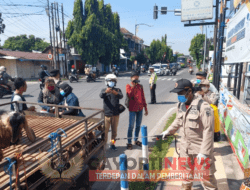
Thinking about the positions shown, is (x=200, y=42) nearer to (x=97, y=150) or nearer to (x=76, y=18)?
(x=76, y=18)

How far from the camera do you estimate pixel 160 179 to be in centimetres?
376

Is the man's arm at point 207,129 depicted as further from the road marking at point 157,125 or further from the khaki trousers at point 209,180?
the road marking at point 157,125

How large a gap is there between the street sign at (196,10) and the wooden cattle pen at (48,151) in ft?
32.7

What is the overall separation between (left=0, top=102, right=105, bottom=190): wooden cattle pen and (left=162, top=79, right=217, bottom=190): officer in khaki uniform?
1.34 m

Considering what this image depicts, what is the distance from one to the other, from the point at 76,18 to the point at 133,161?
28.2 m

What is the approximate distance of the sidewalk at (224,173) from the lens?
356cm

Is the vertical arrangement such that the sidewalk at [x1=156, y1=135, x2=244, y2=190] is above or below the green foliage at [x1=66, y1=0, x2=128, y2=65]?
below

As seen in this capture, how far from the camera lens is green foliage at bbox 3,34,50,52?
53.9m

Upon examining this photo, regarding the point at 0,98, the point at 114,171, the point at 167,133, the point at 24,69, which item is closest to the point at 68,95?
the point at 114,171

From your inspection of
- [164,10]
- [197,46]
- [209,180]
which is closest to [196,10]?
[164,10]

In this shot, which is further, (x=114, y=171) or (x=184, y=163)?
(x=114, y=171)

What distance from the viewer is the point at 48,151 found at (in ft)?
8.41

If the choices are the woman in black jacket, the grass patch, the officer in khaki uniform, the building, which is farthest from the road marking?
the building

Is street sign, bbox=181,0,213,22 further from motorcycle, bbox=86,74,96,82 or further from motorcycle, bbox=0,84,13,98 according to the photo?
motorcycle, bbox=86,74,96,82
